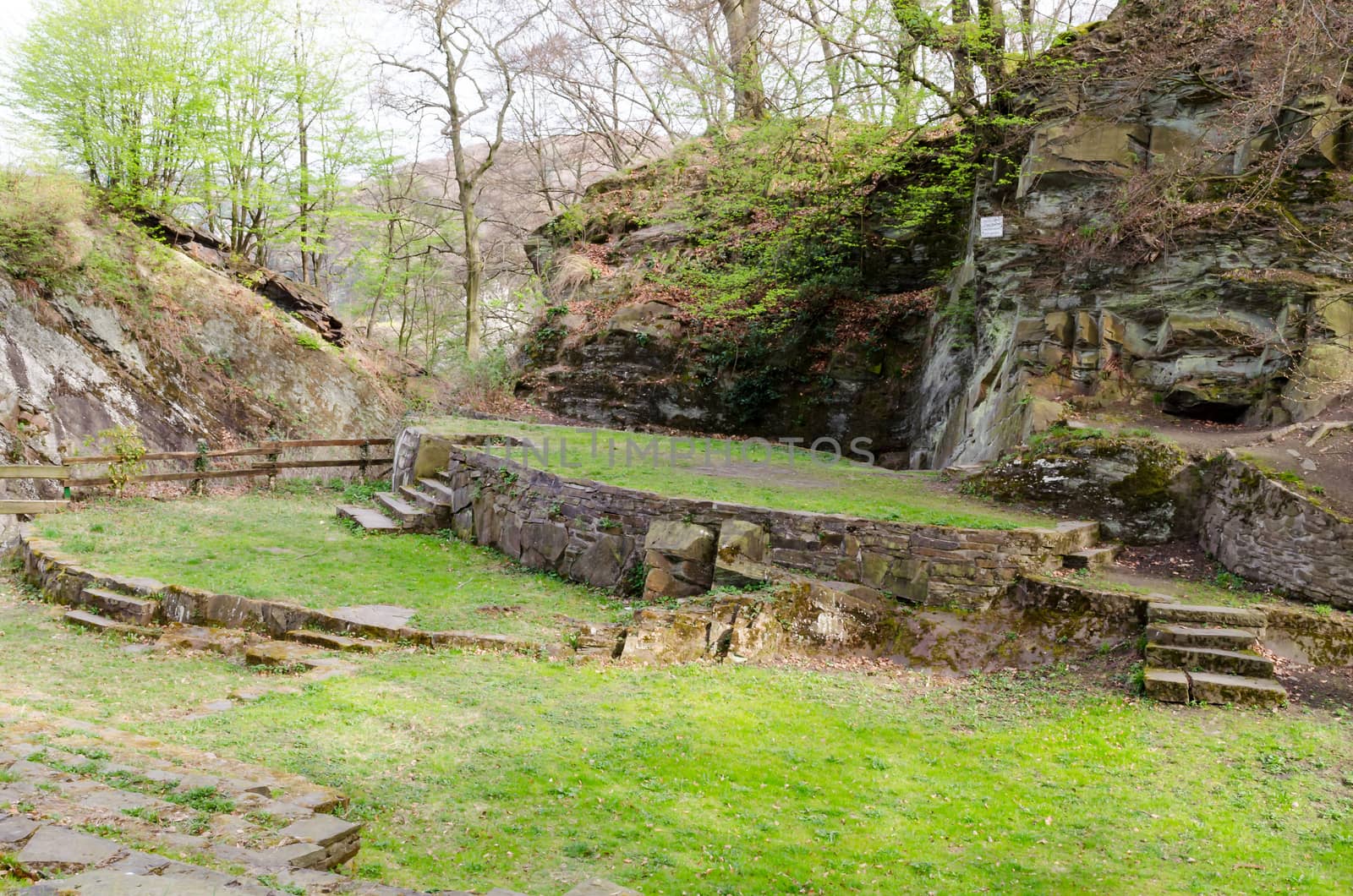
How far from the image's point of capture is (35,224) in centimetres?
1325

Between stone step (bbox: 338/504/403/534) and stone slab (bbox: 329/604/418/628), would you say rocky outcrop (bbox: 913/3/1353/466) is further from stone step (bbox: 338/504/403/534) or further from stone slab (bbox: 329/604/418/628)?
stone step (bbox: 338/504/403/534)

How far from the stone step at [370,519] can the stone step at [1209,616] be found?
8.95m

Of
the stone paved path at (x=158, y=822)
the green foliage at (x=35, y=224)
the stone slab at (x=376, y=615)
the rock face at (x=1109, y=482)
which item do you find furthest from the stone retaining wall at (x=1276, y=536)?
the green foliage at (x=35, y=224)

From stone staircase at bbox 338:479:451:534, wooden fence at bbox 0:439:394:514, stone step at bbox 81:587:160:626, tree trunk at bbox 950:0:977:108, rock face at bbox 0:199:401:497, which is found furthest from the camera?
tree trunk at bbox 950:0:977:108

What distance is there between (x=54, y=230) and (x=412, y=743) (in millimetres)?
12815

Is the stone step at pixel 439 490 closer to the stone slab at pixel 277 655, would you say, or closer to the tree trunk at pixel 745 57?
the stone slab at pixel 277 655

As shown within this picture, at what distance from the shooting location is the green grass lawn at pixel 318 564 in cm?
818

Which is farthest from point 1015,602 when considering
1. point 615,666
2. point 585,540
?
point 585,540

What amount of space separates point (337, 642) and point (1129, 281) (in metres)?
10.3

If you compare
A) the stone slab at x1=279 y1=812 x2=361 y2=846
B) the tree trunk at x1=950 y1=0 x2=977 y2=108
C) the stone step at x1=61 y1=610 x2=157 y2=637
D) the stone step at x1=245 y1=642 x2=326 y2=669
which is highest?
the tree trunk at x1=950 y1=0 x2=977 y2=108

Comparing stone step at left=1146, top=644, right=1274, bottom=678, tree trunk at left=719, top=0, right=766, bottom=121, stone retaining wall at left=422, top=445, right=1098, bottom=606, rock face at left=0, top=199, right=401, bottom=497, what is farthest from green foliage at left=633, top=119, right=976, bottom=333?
stone step at left=1146, top=644, right=1274, bottom=678

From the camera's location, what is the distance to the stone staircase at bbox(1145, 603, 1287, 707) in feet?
20.9

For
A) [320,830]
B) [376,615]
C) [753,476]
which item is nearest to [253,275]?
[753,476]

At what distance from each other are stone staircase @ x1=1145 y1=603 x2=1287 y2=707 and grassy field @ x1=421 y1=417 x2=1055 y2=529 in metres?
Result: 1.67
